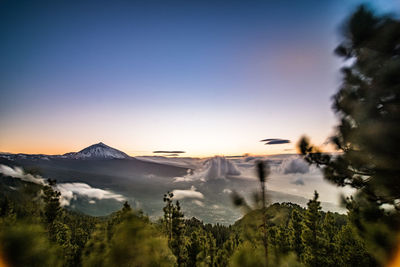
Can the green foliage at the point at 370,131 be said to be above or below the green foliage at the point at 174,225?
above

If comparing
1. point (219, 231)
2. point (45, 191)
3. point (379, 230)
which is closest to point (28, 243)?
point (379, 230)

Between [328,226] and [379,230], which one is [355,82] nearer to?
[379,230]

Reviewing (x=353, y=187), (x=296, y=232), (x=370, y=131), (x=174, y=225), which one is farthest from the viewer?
(x=296, y=232)

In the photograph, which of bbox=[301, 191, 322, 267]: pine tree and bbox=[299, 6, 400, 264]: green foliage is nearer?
bbox=[299, 6, 400, 264]: green foliage

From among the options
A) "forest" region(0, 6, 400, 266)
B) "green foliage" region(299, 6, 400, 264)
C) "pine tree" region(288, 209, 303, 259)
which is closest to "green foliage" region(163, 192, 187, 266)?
"pine tree" region(288, 209, 303, 259)

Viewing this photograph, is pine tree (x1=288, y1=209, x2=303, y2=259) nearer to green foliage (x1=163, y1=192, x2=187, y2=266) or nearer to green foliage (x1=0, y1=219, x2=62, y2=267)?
green foliage (x1=163, y1=192, x2=187, y2=266)

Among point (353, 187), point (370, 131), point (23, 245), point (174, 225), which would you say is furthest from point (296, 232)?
point (23, 245)

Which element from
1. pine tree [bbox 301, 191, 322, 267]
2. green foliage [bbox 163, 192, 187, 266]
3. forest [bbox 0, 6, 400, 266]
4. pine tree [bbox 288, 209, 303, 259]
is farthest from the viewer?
pine tree [bbox 288, 209, 303, 259]

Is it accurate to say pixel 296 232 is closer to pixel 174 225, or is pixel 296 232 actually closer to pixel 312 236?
pixel 312 236

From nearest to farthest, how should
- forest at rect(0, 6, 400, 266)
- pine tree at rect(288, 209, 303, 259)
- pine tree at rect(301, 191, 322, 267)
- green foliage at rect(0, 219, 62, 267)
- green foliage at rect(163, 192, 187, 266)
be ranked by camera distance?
green foliage at rect(0, 219, 62, 267) < forest at rect(0, 6, 400, 266) < pine tree at rect(301, 191, 322, 267) < green foliage at rect(163, 192, 187, 266) < pine tree at rect(288, 209, 303, 259)

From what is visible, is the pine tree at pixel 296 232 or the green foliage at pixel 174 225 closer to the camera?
the green foliage at pixel 174 225

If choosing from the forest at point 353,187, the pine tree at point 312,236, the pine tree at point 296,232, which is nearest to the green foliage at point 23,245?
the forest at point 353,187

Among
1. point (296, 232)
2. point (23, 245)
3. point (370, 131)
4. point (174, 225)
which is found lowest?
point (296, 232)

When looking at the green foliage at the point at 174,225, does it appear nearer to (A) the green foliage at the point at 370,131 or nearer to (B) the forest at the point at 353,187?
(B) the forest at the point at 353,187
